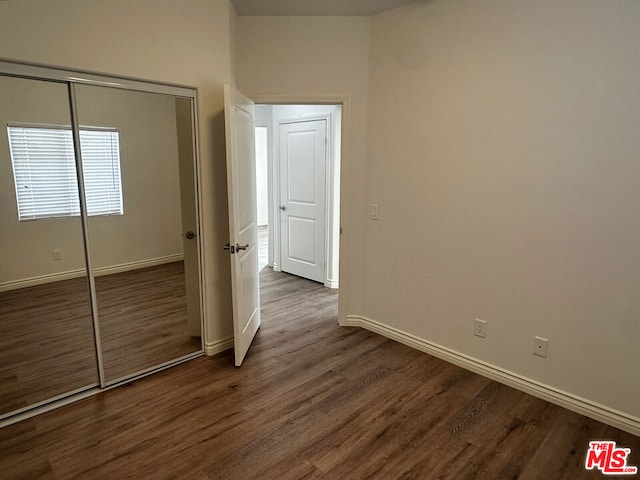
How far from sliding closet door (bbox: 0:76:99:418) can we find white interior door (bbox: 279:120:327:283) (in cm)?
271

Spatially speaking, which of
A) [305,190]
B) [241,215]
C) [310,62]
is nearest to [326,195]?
[305,190]

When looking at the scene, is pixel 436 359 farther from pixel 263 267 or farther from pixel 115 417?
pixel 263 267

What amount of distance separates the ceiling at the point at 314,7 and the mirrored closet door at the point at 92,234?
850 mm

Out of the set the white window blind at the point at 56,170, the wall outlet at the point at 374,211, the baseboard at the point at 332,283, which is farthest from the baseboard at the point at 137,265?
the baseboard at the point at 332,283

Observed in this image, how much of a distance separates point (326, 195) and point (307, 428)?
9.28 ft

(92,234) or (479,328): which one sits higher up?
(92,234)

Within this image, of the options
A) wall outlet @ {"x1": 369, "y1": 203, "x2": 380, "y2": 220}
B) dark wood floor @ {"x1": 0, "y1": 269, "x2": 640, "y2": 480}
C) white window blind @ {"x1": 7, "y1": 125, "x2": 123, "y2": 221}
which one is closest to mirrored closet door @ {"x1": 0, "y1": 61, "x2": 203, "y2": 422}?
white window blind @ {"x1": 7, "y1": 125, "x2": 123, "y2": 221}

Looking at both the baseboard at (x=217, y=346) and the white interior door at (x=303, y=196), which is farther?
the white interior door at (x=303, y=196)

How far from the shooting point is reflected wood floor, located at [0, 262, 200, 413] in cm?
247

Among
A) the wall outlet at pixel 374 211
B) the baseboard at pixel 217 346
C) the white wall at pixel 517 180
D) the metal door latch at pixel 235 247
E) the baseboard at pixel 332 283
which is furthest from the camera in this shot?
the baseboard at pixel 332 283

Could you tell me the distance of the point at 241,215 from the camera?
2852 millimetres

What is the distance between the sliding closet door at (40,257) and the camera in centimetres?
222

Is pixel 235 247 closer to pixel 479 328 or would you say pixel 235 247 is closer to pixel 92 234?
pixel 92 234

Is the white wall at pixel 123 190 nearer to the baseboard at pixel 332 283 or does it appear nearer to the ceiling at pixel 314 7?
the ceiling at pixel 314 7
